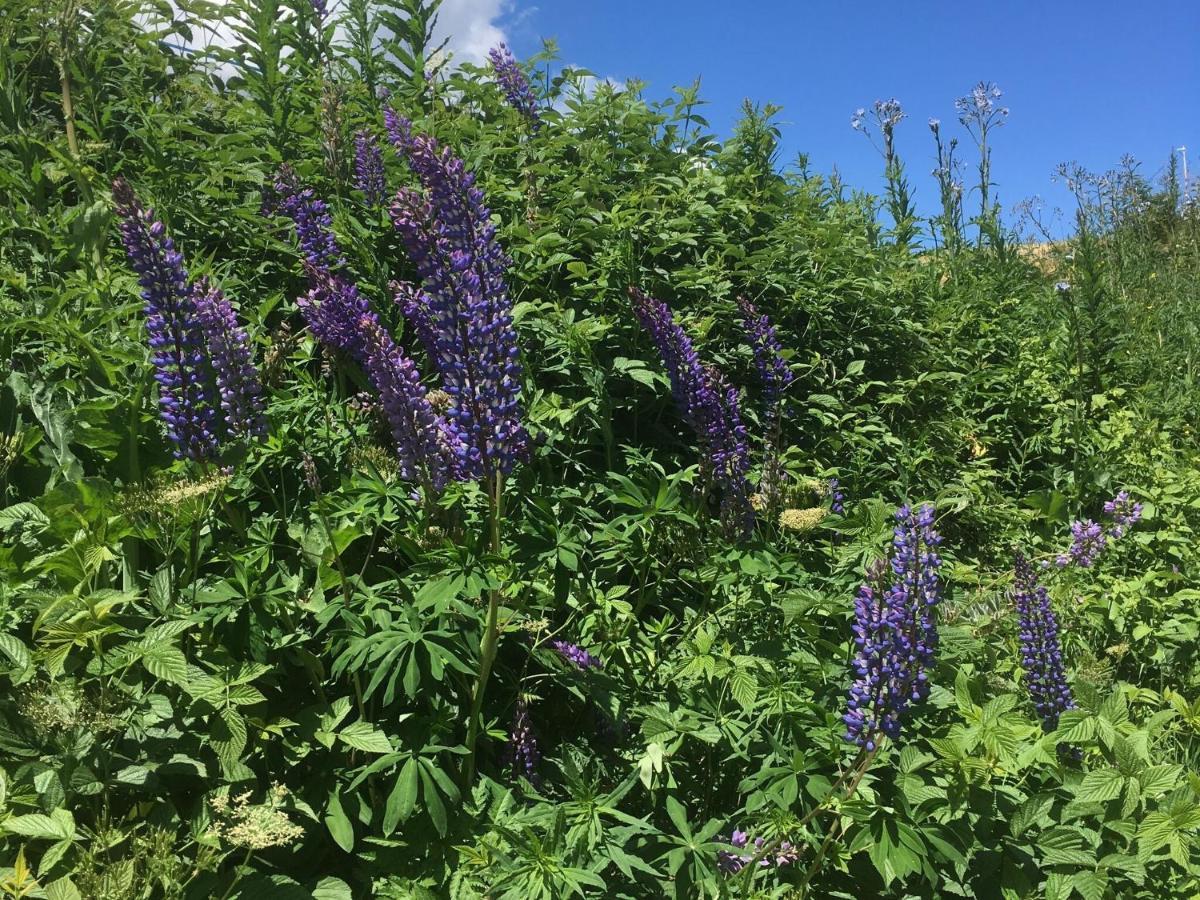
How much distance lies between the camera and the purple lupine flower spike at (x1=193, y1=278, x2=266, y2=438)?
2.40 m

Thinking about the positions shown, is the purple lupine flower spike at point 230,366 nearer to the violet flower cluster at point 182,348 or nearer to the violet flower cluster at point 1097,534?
the violet flower cluster at point 182,348

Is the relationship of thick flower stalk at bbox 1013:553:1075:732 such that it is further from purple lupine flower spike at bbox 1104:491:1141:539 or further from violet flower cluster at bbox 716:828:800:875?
purple lupine flower spike at bbox 1104:491:1141:539

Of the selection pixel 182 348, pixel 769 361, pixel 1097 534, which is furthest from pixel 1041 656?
pixel 182 348

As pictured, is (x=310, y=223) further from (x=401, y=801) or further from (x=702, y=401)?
(x=401, y=801)

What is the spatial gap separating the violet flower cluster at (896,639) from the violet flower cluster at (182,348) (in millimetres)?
1881

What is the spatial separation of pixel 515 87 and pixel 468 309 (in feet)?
10.0

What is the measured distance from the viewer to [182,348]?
2318 mm

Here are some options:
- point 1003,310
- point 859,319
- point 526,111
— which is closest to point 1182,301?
point 1003,310

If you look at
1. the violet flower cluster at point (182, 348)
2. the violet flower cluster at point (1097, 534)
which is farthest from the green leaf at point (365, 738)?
the violet flower cluster at point (1097, 534)

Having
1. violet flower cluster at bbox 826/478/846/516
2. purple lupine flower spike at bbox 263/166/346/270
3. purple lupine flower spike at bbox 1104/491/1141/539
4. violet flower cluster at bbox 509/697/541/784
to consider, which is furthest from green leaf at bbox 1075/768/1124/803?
purple lupine flower spike at bbox 263/166/346/270

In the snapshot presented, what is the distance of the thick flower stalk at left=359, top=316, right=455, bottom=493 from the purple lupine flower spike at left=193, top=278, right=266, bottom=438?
386 mm

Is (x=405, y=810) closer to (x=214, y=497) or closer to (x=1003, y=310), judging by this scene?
(x=214, y=497)

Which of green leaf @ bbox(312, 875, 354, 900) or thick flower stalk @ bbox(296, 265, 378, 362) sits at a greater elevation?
thick flower stalk @ bbox(296, 265, 378, 362)

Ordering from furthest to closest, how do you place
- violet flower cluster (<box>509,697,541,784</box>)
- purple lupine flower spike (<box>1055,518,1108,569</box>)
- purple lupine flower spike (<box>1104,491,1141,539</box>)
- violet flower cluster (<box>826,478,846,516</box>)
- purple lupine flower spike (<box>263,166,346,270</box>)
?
purple lupine flower spike (<box>1104,491,1141,539</box>) < purple lupine flower spike (<box>1055,518,1108,569</box>) < purple lupine flower spike (<box>263,166,346,270</box>) < violet flower cluster (<box>826,478,846,516</box>) < violet flower cluster (<box>509,697,541,784</box>)
